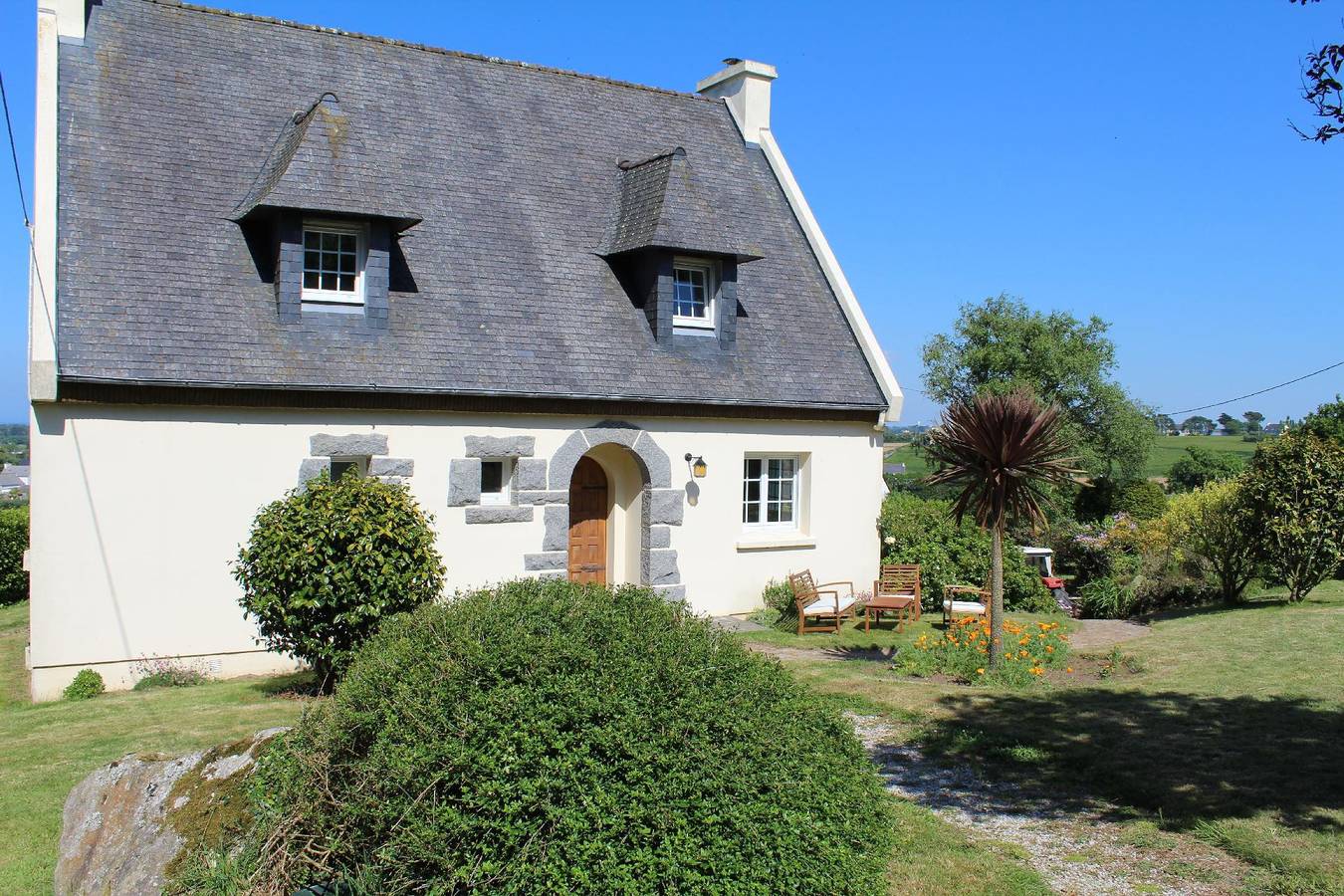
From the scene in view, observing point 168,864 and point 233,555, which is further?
point 233,555

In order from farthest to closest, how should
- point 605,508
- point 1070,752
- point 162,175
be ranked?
point 605,508
point 162,175
point 1070,752

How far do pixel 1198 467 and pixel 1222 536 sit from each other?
20583 millimetres

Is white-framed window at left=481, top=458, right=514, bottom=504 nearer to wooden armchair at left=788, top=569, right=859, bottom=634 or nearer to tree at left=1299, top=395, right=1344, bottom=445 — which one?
wooden armchair at left=788, top=569, right=859, bottom=634

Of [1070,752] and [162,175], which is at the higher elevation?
[162,175]

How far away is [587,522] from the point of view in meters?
16.3

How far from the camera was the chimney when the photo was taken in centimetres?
1903

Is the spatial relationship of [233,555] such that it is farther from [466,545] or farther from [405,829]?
[405,829]

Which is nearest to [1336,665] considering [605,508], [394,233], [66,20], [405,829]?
[605,508]

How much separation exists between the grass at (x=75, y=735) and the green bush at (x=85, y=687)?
0.71ft

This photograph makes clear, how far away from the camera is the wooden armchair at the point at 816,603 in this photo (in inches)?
612

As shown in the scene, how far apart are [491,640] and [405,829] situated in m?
0.98

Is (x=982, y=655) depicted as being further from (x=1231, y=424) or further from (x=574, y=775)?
(x=1231, y=424)

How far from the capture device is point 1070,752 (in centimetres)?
868

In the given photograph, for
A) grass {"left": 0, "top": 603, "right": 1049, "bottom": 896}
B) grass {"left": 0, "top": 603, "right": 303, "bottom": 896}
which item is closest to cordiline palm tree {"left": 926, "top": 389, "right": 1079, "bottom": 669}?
grass {"left": 0, "top": 603, "right": 1049, "bottom": 896}
